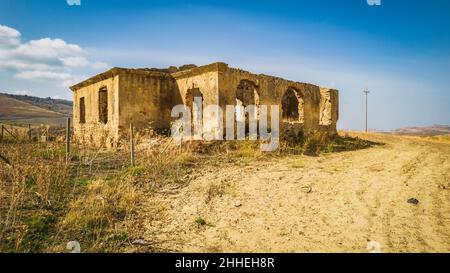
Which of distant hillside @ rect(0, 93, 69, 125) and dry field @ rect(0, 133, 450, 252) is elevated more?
distant hillside @ rect(0, 93, 69, 125)

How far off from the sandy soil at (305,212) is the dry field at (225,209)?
2 centimetres

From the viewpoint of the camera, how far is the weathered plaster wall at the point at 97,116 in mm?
12555

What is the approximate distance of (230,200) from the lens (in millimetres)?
5148

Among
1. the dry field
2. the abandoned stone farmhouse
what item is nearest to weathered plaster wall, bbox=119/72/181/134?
the abandoned stone farmhouse

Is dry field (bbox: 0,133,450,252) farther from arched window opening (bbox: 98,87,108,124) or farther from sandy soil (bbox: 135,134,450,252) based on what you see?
arched window opening (bbox: 98,87,108,124)

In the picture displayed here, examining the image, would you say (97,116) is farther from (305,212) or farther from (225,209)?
(305,212)

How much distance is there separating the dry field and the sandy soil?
2cm

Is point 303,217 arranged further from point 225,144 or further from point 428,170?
point 225,144

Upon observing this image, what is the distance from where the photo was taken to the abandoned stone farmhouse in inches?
452

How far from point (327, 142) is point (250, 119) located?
379 centimetres

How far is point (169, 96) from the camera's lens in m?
13.7

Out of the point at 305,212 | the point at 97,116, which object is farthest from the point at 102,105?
the point at 305,212

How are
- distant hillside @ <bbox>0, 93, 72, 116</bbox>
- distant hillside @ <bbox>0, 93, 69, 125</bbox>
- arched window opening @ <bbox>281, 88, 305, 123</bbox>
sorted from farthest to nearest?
distant hillside @ <bbox>0, 93, 72, 116</bbox>
distant hillside @ <bbox>0, 93, 69, 125</bbox>
arched window opening @ <bbox>281, 88, 305, 123</bbox>

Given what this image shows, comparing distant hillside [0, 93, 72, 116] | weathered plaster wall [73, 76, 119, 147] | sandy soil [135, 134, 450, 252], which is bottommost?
sandy soil [135, 134, 450, 252]
